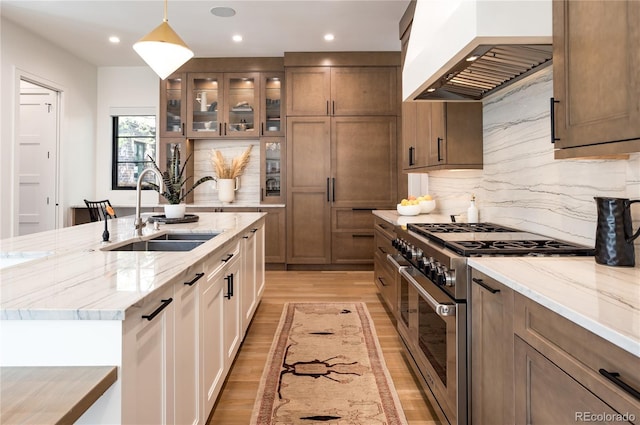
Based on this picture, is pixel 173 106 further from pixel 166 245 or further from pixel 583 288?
pixel 583 288

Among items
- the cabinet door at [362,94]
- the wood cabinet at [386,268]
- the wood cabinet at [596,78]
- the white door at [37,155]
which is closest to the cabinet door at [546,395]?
the wood cabinet at [596,78]

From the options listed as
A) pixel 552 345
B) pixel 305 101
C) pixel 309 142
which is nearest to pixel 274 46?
pixel 305 101

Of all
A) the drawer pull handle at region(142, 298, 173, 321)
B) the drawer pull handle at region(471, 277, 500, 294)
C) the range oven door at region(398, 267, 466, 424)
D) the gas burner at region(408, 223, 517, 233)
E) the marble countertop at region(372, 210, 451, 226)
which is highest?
the marble countertop at region(372, 210, 451, 226)

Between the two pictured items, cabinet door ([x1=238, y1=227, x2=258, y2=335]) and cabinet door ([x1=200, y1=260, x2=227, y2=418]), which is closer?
cabinet door ([x1=200, y1=260, x2=227, y2=418])

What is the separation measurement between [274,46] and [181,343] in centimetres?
469

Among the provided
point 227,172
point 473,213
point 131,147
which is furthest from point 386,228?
point 131,147

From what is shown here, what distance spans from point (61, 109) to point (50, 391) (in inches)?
225

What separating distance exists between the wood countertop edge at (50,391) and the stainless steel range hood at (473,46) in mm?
1673

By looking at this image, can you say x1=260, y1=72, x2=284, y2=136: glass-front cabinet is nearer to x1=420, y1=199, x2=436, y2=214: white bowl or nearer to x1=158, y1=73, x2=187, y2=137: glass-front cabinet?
x1=158, y1=73, x2=187, y2=137: glass-front cabinet

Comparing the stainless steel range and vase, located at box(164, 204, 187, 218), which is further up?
vase, located at box(164, 204, 187, 218)

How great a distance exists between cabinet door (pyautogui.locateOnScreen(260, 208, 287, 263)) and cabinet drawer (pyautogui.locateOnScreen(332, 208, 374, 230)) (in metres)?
0.73

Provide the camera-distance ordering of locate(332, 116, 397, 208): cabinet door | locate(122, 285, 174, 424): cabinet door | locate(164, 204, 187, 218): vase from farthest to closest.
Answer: locate(332, 116, 397, 208): cabinet door < locate(164, 204, 187, 218): vase < locate(122, 285, 174, 424): cabinet door

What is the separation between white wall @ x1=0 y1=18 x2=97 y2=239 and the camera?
4469 millimetres

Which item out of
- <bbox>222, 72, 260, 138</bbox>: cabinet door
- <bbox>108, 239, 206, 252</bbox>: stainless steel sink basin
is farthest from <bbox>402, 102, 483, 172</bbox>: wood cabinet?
<bbox>222, 72, 260, 138</bbox>: cabinet door
